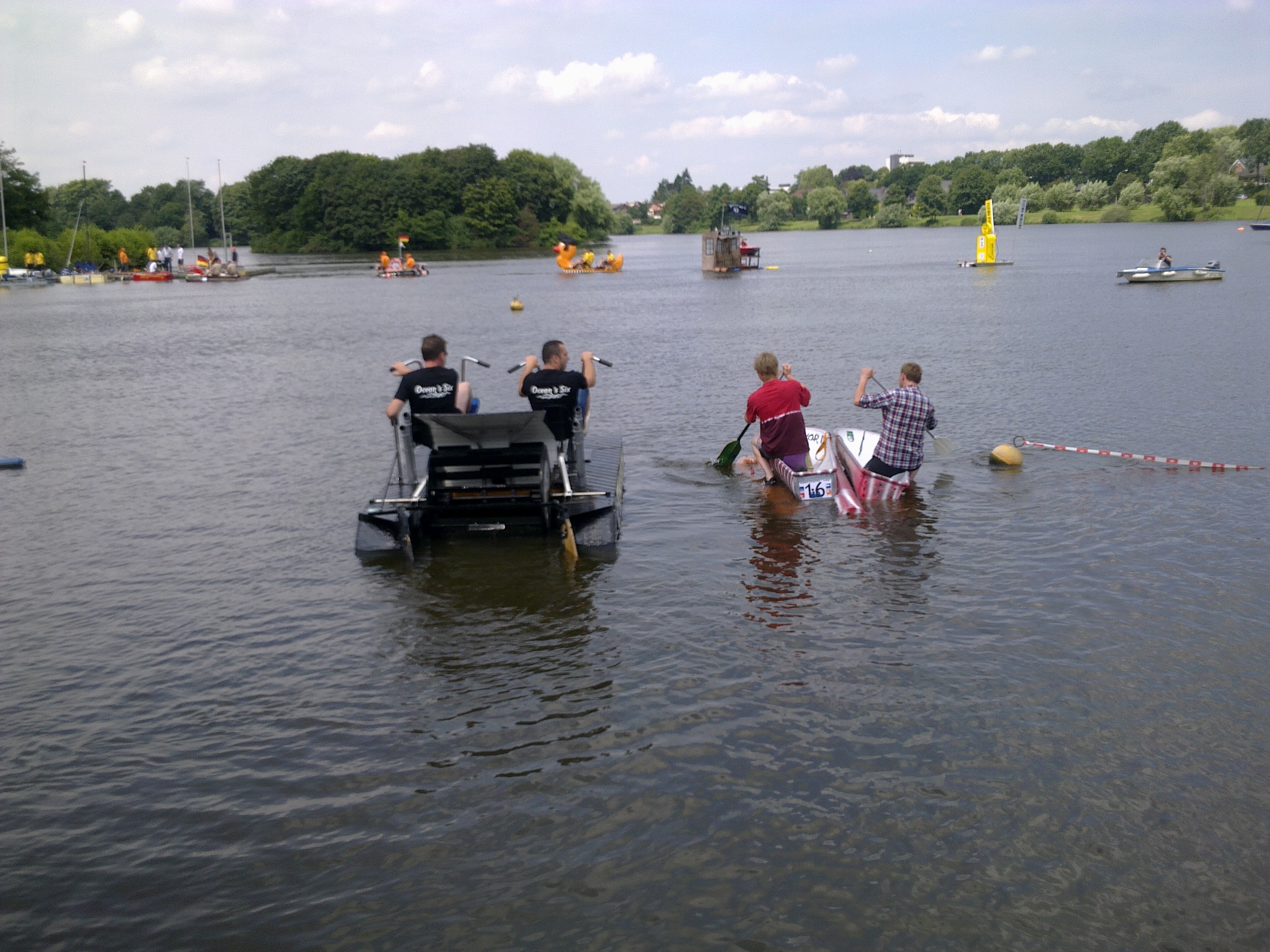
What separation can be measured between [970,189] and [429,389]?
601 feet

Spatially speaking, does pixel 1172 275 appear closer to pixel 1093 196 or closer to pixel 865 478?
pixel 865 478

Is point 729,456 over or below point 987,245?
below

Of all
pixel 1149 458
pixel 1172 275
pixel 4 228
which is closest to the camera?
pixel 1149 458

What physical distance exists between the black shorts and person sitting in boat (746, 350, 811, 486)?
82 centimetres

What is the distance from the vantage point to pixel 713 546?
10.5 m

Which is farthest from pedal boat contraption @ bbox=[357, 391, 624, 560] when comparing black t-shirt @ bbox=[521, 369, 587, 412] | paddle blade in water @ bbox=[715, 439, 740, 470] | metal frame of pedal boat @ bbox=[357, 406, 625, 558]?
paddle blade in water @ bbox=[715, 439, 740, 470]

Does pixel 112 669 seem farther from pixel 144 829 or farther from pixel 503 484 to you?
pixel 503 484

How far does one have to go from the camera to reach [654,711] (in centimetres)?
682

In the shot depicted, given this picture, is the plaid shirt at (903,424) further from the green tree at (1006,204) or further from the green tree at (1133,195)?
the green tree at (1133,195)

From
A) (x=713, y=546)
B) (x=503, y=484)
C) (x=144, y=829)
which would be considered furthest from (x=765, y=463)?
→ (x=144, y=829)

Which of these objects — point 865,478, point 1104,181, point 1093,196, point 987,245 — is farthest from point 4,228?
point 1104,181

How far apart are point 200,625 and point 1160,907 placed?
7.45 m

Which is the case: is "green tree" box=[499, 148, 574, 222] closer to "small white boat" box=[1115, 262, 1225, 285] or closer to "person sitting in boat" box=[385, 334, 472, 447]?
"small white boat" box=[1115, 262, 1225, 285]

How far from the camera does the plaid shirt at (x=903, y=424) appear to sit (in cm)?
1128
